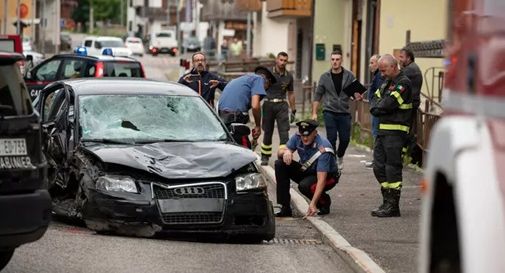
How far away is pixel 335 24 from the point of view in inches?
1382

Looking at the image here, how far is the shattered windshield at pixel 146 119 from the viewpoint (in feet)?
35.4

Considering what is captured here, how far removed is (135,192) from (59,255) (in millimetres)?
1071

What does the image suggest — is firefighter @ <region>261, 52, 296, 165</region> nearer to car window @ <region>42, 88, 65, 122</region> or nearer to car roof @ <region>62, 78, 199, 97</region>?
car roof @ <region>62, 78, 199, 97</region>

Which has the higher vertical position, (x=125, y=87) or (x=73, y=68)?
(x=125, y=87)

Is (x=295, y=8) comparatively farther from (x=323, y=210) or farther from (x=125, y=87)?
(x=125, y=87)

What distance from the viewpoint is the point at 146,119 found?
436 inches

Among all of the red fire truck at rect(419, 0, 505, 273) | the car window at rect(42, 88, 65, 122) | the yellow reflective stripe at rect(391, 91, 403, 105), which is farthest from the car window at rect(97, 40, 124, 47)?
the red fire truck at rect(419, 0, 505, 273)

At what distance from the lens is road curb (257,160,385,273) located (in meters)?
8.91

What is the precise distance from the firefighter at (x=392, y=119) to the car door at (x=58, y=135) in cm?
318

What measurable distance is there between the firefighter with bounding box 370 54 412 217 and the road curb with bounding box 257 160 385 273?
88 cm

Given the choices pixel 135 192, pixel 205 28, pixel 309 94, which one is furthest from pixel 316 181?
pixel 205 28

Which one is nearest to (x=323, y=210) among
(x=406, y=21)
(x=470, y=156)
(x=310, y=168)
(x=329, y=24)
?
(x=310, y=168)

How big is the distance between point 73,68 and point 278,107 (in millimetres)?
7163

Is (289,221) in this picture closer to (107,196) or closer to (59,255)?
(107,196)
